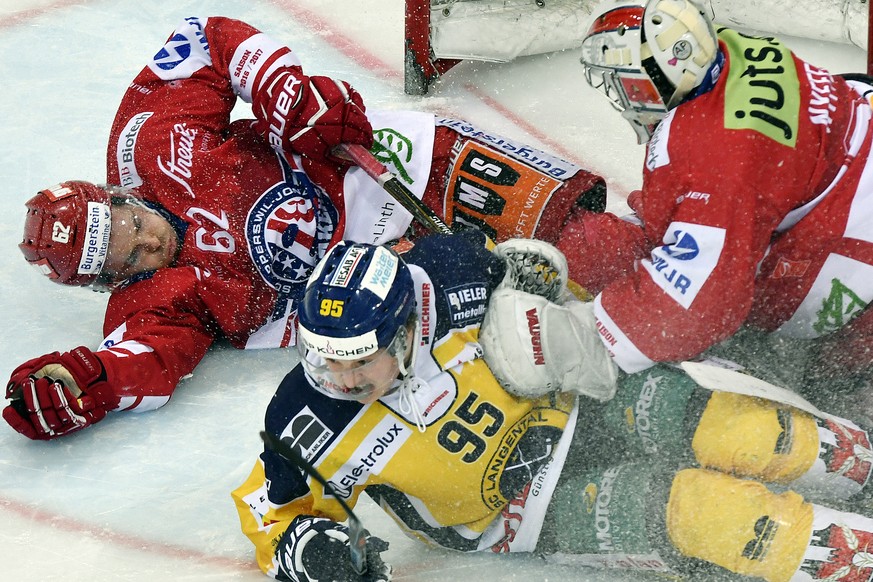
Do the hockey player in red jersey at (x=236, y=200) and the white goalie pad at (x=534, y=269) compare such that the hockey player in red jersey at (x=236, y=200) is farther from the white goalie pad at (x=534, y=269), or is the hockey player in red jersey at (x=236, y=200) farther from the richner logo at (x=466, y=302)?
the richner logo at (x=466, y=302)

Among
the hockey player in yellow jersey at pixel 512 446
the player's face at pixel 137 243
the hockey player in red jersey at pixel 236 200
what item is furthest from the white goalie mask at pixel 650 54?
the player's face at pixel 137 243

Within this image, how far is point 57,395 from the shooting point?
3062 millimetres

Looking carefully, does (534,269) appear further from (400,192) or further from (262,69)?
(262,69)

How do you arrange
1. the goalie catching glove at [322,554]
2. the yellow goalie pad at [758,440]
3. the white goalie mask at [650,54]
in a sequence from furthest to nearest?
the white goalie mask at [650,54] → the yellow goalie pad at [758,440] → the goalie catching glove at [322,554]

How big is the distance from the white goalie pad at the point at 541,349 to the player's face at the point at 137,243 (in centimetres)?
120

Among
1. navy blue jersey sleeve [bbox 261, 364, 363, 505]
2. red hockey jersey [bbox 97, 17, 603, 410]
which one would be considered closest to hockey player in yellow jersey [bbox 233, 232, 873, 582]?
navy blue jersey sleeve [bbox 261, 364, 363, 505]

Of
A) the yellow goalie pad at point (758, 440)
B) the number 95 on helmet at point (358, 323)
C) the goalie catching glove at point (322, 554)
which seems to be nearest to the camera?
the number 95 on helmet at point (358, 323)

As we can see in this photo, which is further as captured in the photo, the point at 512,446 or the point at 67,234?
the point at 67,234

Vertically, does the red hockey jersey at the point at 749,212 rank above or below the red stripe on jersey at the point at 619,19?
below

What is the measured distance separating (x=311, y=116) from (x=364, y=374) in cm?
129

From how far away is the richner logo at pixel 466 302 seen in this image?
254 cm

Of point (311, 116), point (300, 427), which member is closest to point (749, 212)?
point (300, 427)

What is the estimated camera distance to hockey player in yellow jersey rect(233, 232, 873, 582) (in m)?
2.31

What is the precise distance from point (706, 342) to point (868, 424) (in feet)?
1.70
